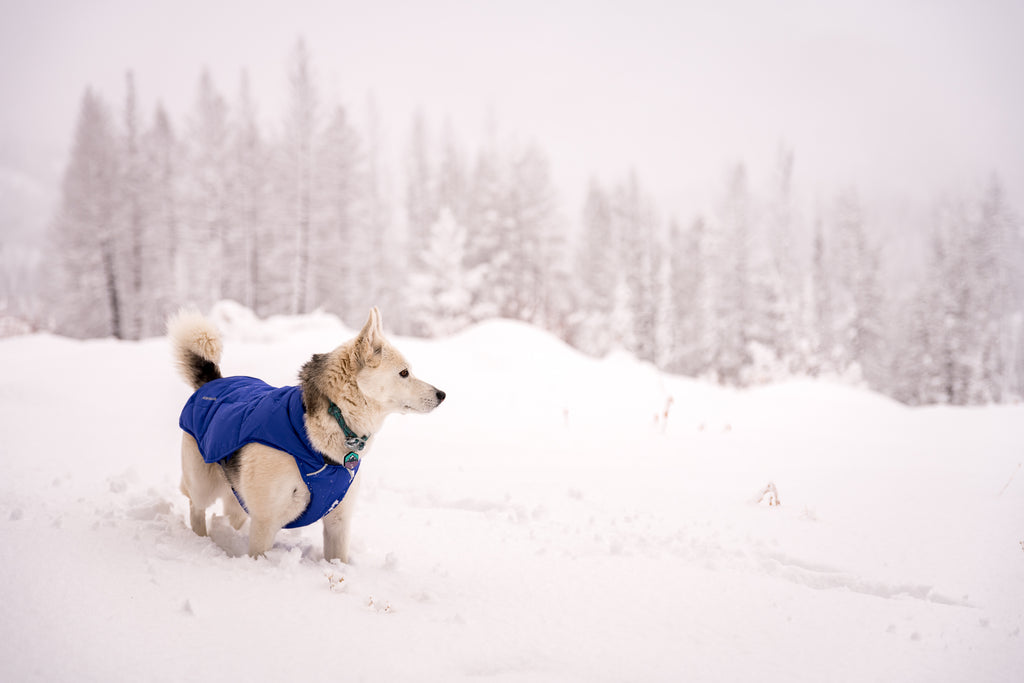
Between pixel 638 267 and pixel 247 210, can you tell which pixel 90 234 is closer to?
pixel 247 210

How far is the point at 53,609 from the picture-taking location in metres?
2.04

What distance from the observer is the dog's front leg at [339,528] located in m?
3.23

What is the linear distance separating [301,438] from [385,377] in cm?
63

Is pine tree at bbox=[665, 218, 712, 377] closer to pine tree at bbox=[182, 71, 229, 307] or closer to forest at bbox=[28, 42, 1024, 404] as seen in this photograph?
forest at bbox=[28, 42, 1024, 404]

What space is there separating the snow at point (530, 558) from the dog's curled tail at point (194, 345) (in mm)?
999

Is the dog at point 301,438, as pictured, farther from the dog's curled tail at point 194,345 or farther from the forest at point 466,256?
the forest at point 466,256

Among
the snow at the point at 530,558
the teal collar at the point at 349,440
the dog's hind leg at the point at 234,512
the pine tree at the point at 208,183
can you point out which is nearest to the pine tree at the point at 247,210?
the pine tree at the point at 208,183

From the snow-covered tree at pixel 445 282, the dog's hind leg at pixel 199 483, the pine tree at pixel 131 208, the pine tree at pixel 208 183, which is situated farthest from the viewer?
the snow-covered tree at pixel 445 282

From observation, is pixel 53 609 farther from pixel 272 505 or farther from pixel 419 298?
pixel 419 298

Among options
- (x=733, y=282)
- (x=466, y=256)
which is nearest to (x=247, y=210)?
(x=466, y=256)

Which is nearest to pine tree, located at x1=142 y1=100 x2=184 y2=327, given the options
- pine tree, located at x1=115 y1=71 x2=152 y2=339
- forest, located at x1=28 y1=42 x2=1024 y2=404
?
forest, located at x1=28 y1=42 x2=1024 y2=404

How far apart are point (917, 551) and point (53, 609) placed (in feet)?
18.7

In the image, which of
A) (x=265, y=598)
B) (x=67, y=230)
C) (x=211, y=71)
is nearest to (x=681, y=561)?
Result: (x=265, y=598)

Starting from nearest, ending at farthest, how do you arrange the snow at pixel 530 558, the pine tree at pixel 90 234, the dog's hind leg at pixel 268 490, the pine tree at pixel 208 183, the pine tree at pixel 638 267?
the snow at pixel 530 558 → the dog's hind leg at pixel 268 490 → the pine tree at pixel 90 234 → the pine tree at pixel 208 183 → the pine tree at pixel 638 267
